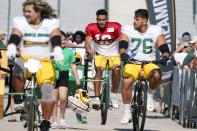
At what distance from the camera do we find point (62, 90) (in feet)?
49.1

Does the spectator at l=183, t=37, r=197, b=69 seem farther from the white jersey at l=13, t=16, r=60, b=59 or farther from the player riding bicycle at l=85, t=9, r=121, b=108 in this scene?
the white jersey at l=13, t=16, r=60, b=59

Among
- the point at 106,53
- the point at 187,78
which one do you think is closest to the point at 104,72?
the point at 106,53

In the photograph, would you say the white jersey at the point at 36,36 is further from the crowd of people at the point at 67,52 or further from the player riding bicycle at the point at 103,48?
the player riding bicycle at the point at 103,48

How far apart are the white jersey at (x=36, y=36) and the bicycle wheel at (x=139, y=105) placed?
2.19 m

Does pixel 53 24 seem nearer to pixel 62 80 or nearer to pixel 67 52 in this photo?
pixel 62 80

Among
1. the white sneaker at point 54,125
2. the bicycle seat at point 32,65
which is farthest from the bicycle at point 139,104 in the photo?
the bicycle seat at point 32,65

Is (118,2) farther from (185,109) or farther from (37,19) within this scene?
(37,19)

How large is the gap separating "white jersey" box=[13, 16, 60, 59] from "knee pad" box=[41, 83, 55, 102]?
1.91 feet

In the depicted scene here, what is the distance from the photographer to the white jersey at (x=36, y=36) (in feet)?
38.5

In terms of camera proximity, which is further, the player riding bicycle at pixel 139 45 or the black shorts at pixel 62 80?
the black shorts at pixel 62 80

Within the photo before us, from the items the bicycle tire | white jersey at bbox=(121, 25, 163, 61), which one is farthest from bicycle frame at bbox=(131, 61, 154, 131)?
the bicycle tire

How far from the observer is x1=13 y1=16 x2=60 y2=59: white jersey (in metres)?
11.7

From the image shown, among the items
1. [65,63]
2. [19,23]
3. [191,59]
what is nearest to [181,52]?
[191,59]

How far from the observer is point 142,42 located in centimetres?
1459
